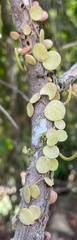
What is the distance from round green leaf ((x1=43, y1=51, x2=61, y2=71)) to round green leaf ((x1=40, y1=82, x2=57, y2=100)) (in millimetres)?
25

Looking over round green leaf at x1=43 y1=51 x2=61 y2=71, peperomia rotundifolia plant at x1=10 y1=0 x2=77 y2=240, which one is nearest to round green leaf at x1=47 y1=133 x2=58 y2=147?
peperomia rotundifolia plant at x1=10 y1=0 x2=77 y2=240

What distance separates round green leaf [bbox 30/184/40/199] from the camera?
359 mm

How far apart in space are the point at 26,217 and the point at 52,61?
22cm

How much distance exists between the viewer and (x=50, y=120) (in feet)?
1.27

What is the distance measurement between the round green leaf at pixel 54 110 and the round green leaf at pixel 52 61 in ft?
0.18

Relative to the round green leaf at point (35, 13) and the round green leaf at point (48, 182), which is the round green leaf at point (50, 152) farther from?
the round green leaf at point (35, 13)

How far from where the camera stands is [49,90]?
0.39 meters

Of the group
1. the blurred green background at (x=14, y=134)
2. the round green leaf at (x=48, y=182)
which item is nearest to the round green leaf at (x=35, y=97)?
the round green leaf at (x=48, y=182)

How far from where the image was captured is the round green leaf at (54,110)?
38 centimetres

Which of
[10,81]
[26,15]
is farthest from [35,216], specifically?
[10,81]

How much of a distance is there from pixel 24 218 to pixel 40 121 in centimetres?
13

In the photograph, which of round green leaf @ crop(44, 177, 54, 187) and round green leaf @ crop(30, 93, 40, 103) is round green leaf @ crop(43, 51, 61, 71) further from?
round green leaf @ crop(44, 177, 54, 187)

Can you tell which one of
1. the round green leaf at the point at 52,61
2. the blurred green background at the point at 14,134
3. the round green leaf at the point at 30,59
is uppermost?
the round green leaf at the point at 30,59

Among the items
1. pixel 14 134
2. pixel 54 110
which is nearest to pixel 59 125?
pixel 54 110
